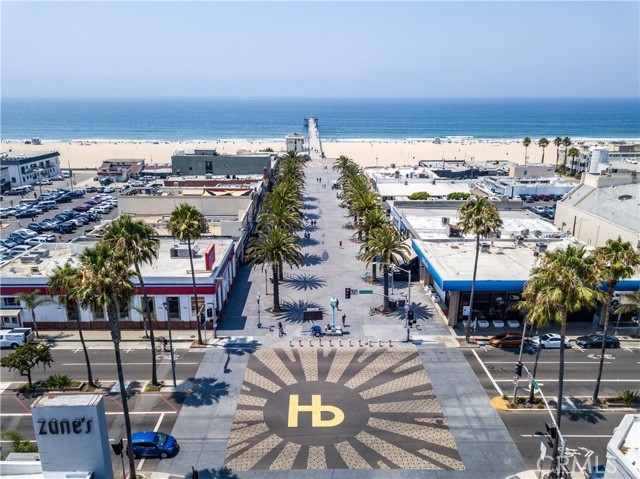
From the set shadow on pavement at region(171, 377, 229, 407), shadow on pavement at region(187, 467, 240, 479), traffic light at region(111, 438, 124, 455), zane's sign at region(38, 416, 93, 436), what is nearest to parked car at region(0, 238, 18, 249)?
shadow on pavement at region(171, 377, 229, 407)

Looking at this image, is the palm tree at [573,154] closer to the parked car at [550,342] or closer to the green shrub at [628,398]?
the parked car at [550,342]

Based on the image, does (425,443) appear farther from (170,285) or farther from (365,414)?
(170,285)

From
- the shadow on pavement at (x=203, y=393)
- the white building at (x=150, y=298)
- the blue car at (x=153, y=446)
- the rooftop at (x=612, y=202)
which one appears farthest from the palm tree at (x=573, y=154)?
the blue car at (x=153, y=446)

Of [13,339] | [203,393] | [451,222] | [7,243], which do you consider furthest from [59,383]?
[451,222]

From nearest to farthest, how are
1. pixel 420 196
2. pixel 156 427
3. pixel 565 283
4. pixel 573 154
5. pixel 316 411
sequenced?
pixel 565 283 < pixel 156 427 < pixel 316 411 < pixel 420 196 < pixel 573 154

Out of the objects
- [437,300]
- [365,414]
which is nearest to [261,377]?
[365,414]

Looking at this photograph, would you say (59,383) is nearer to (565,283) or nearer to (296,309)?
(296,309)
